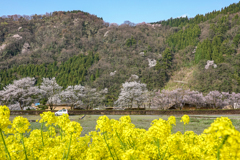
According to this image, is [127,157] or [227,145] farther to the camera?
[127,157]

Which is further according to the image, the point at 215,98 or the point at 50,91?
the point at 50,91

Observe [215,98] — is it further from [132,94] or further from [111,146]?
[111,146]

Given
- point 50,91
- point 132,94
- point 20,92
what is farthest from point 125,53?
point 20,92

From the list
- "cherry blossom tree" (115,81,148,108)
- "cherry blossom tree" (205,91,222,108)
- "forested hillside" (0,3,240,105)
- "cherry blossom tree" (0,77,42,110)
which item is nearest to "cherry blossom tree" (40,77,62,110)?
"cherry blossom tree" (0,77,42,110)

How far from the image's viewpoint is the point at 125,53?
7256cm

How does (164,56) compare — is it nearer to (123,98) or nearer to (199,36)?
(199,36)

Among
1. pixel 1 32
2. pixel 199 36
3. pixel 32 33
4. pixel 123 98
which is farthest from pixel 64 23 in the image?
pixel 123 98

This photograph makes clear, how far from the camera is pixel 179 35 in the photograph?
75.6 meters

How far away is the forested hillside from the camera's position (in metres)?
49.8

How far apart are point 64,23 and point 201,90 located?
100.0 m

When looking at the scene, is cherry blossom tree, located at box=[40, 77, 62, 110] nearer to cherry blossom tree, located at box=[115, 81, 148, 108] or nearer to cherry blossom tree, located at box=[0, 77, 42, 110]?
cherry blossom tree, located at box=[0, 77, 42, 110]

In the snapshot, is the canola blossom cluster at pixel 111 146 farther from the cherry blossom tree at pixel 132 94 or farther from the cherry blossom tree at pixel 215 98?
the cherry blossom tree at pixel 215 98

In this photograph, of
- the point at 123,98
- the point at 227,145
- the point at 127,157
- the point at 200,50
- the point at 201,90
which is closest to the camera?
the point at 227,145

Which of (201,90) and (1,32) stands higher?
(1,32)
